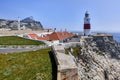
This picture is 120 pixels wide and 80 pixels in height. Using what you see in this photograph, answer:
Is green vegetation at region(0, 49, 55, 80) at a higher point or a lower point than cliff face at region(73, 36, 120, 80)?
higher

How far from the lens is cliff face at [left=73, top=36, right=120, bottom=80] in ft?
186

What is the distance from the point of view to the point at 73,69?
20.7 m

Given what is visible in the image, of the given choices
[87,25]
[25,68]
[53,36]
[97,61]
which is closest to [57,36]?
[53,36]

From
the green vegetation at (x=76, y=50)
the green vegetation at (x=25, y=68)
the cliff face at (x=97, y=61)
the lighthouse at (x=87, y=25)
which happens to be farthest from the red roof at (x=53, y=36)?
the green vegetation at (x=25, y=68)

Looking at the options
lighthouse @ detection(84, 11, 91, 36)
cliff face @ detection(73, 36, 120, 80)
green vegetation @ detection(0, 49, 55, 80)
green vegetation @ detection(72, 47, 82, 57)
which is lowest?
cliff face @ detection(73, 36, 120, 80)

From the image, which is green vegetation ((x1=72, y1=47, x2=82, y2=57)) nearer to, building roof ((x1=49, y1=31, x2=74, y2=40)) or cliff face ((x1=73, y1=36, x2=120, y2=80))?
cliff face ((x1=73, y1=36, x2=120, y2=80))

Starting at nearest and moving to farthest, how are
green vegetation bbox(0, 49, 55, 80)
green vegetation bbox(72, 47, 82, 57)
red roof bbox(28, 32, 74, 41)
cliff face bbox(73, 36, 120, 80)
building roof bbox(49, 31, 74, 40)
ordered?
green vegetation bbox(0, 49, 55, 80) → cliff face bbox(73, 36, 120, 80) → green vegetation bbox(72, 47, 82, 57) → red roof bbox(28, 32, 74, 41) → building roof bbox(49, 31, 74, 40)

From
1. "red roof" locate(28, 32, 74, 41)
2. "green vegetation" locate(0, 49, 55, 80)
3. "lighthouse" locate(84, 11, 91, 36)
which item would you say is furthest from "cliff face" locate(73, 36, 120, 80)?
"green vegetation" locate(0, 49, 55, 80)

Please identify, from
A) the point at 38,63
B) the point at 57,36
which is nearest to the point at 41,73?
the point at 38,63

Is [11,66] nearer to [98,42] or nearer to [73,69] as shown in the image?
[73,69]

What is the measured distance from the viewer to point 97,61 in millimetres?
72312

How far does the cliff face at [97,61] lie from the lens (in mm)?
56663

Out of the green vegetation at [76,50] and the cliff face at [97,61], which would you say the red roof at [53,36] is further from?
the green vegetation at [76,50]

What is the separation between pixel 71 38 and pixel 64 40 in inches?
196
